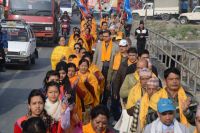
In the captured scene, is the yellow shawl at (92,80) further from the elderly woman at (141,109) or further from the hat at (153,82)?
the hat at (153,82)

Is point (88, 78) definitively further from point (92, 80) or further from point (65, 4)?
point (65, 4)

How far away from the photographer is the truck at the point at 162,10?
6033cm

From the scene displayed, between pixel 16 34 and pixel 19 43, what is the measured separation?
0.73 metres

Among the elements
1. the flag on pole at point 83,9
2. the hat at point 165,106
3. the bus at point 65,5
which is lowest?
the hat at point 165,106

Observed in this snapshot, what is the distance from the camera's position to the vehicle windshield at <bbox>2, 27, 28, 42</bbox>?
811 inches

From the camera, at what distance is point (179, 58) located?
55.5 feet

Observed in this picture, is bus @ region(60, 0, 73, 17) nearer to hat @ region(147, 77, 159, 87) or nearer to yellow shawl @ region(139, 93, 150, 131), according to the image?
hat @ region(147, 77, 159, 87)

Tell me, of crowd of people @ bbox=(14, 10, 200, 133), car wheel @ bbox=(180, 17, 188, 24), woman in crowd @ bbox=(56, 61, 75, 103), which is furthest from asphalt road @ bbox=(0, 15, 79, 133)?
car wheel @ bbox=(180, 17, 188, 24)

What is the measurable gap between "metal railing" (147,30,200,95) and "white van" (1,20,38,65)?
14.0 feet

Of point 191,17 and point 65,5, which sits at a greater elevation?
point 65,5

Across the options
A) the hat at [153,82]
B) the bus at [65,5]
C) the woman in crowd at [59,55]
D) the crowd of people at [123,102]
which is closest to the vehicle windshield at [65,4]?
the bus at [65,5]

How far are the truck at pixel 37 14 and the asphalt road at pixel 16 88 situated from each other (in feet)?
15.2

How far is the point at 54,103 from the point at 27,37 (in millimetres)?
14339

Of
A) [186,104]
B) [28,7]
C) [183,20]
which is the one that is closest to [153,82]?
[186,104]
